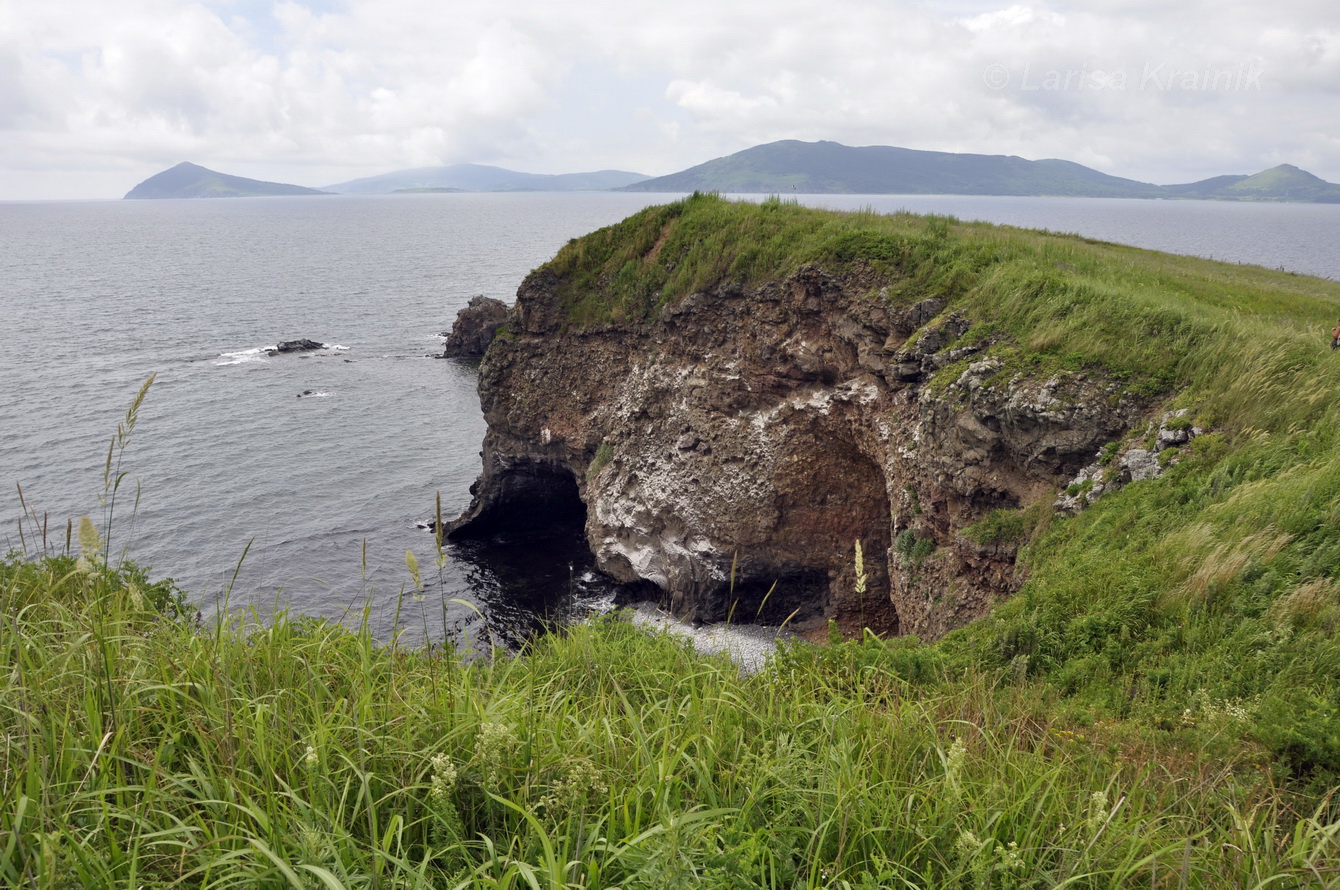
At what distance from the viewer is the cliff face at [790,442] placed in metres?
18.4

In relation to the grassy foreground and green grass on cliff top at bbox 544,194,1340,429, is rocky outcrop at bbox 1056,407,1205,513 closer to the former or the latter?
green grass on cliff top at bbox 544,194,1340,429

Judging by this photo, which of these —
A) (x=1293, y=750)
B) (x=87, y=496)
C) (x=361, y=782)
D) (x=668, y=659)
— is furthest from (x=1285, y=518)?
(x=87, y=496)

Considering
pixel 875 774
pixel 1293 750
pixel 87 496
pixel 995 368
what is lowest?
pixel 87 496

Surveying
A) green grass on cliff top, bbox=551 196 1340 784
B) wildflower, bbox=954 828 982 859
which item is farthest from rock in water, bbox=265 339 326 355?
wildflower, bbox=954 828 982 859

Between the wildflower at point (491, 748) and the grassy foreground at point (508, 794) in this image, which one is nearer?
the grassy foreground at point (508, 794)

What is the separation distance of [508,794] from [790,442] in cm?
2292

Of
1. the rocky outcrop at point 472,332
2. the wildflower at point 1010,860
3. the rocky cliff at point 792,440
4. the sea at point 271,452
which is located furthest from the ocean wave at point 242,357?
the wildflower at point 1010,860

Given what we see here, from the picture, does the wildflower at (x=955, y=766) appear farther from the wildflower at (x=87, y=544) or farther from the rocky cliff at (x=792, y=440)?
the rocky cliff at (x=792, y=440)

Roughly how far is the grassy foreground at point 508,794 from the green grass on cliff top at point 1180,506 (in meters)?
2.58

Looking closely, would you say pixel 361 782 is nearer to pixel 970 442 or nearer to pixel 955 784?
pixel 955 784

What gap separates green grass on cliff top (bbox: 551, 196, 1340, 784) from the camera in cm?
777

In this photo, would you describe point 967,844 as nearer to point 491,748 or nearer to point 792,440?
point 491,748

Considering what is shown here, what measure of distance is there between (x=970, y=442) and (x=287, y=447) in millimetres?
39078

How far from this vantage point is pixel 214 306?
87.7 meters
